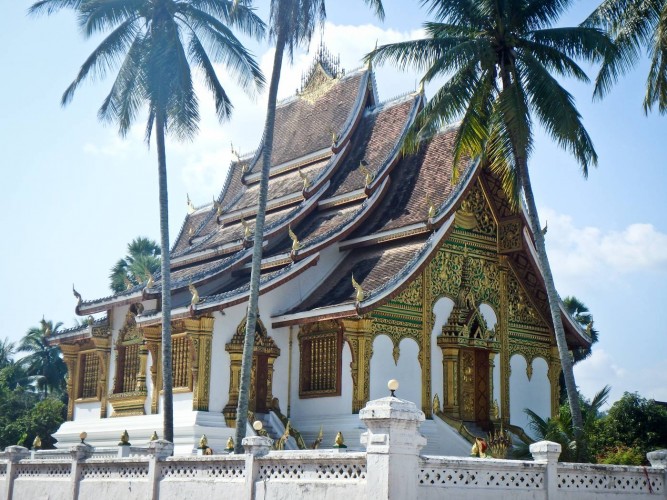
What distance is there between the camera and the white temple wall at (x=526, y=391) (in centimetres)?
2291

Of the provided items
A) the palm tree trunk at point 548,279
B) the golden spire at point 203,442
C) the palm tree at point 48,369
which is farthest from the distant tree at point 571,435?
the palm tree at point 48,369

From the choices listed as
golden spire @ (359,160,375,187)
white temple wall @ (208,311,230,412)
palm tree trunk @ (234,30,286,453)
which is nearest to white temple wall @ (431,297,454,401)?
golden spire @ (359,160,375,187)

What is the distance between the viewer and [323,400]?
66.8 feet

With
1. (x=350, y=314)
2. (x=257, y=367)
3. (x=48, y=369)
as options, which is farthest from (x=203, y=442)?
(x=48, y=369)

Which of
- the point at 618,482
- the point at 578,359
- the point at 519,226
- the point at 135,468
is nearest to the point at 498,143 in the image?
the point at 519,226

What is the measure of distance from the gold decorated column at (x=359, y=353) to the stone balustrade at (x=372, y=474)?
20.4 ft

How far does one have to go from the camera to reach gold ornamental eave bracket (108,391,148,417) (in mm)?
22359

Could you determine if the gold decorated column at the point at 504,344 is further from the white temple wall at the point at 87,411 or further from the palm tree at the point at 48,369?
the palm tree at the point at 48,369

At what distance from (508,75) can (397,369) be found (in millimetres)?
6415

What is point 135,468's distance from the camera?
46.5 ft

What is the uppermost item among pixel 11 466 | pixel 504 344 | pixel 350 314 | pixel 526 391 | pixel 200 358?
pixel 350 314

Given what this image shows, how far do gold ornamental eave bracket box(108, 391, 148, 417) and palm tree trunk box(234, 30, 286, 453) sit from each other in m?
5.72

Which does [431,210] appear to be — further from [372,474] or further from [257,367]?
[372,474]

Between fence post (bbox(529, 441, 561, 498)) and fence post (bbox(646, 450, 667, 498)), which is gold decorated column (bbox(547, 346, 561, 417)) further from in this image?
fence post (bbox(529, 441, 561, 498))
